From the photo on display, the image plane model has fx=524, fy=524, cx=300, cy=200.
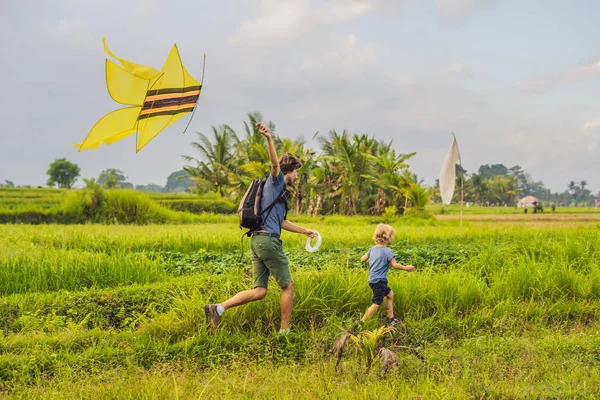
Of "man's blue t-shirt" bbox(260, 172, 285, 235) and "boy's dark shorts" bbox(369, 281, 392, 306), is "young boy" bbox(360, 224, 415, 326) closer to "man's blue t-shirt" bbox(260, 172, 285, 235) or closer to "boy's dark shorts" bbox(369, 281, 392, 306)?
"boy's dark shorts" bbox(369, 281, 392, 306)

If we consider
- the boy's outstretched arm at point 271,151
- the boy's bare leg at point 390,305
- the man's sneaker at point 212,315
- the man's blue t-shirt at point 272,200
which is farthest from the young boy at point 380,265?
the man's sneaker at point 212,315

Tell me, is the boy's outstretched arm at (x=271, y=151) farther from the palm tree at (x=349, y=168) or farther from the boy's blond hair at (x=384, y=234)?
the palm tree at (x=349, y=168)

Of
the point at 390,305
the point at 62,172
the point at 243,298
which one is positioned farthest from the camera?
the point at 62,172

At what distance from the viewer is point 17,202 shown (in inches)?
751

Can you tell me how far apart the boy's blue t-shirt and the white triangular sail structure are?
11213 mm

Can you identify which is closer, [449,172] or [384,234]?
[384,234]

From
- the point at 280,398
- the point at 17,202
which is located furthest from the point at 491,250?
the point at 17,202

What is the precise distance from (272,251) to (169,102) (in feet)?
4.80

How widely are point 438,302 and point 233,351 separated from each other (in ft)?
7.64

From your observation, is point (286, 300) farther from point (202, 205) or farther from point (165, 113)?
point (202, 205)

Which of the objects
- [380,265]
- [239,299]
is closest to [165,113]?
[239,299]

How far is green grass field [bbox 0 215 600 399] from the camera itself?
352 cm

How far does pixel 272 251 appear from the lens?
437cm

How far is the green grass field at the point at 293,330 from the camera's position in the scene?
3.52m
